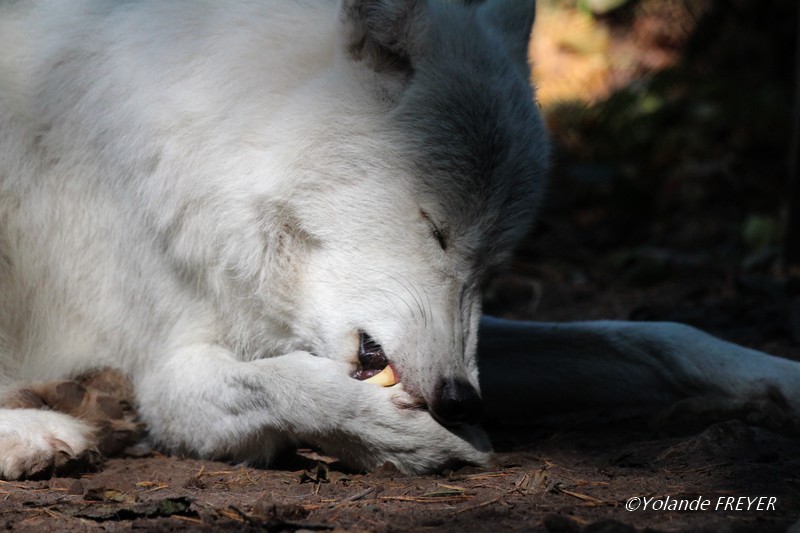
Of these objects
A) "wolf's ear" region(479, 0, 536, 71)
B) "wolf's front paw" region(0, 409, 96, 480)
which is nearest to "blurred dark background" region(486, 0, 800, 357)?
"wolf's ear" region(479, 0, 536, 71)

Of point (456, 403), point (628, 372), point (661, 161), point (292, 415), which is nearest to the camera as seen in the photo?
point (456, 403)

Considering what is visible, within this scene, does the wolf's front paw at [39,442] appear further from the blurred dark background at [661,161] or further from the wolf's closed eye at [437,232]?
the blurred dark background at [661,161]

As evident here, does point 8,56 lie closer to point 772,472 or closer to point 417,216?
point 417,216

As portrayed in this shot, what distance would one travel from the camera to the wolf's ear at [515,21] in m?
3.79

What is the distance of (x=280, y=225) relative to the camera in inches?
131

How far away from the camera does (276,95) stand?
3.45m

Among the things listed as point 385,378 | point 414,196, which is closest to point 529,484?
point 385,378

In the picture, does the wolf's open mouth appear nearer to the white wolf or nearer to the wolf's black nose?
the white wolf

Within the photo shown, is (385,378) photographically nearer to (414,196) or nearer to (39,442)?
(414,196)

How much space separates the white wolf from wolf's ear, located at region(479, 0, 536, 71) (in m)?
0.01

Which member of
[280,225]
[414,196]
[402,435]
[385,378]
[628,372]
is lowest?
[628,372]

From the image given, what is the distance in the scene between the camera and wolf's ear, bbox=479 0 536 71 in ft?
12.4

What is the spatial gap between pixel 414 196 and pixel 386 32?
60 centimetres

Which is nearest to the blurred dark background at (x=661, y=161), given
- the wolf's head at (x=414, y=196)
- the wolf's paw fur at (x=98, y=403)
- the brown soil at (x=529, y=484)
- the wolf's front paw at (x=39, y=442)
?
the brown soil at (x=529, y=484)
